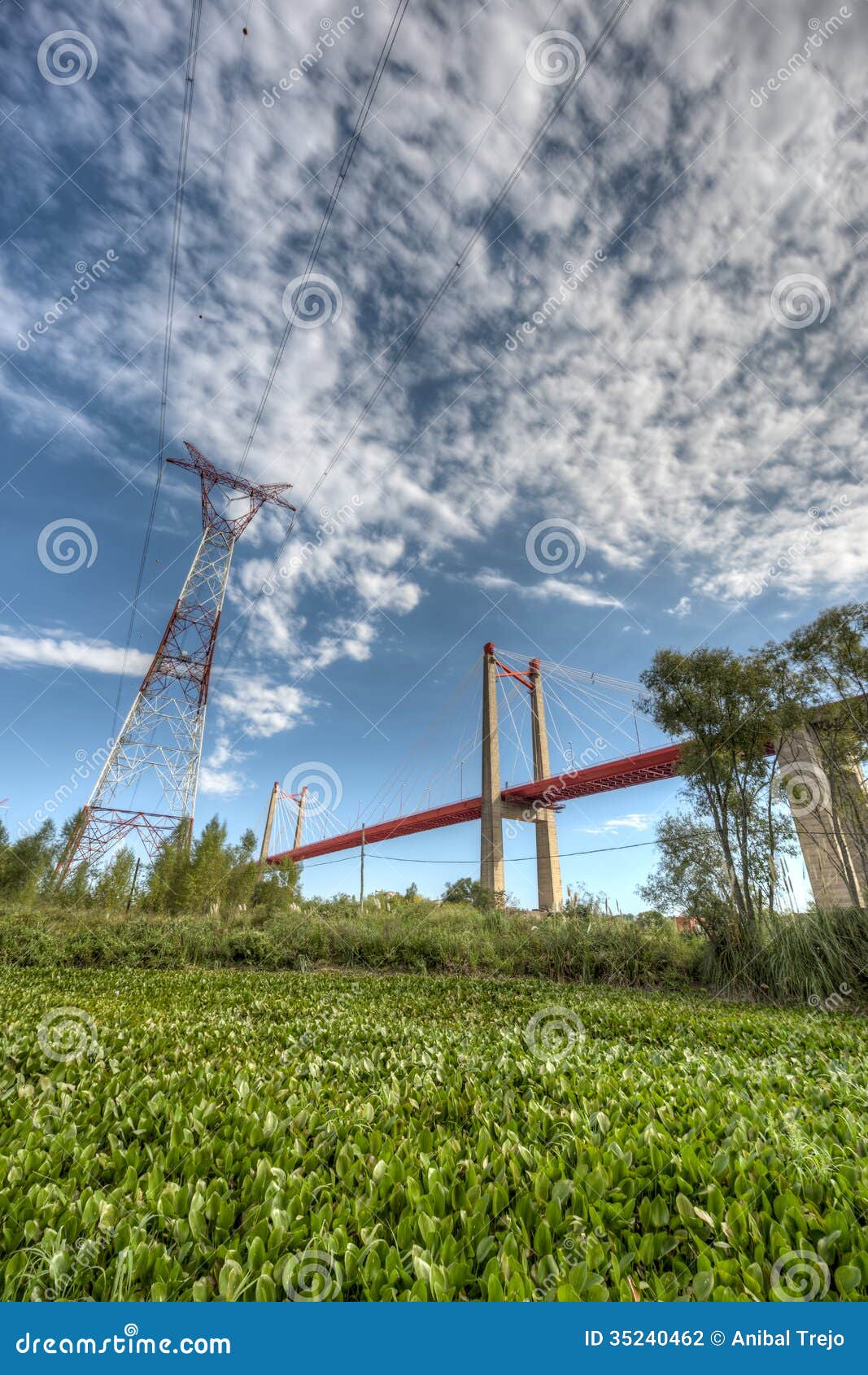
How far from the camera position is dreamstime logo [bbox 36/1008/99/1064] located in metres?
3.54

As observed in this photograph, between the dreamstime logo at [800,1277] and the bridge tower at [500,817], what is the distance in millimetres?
16153

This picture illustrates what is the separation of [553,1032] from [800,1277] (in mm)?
3219

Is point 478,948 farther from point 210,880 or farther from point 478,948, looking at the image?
point 210,880

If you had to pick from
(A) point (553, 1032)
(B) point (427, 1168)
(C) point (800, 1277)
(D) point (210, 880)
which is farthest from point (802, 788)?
(D) point (210, 880)

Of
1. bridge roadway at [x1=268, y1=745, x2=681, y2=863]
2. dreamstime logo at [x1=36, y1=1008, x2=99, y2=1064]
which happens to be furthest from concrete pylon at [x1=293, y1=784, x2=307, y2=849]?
dreamstime logo at [x1=36, y1=1008, x2=99, y2=1064]

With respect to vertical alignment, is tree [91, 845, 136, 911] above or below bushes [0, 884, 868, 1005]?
above

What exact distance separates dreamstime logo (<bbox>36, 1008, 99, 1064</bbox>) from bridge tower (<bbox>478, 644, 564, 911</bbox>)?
13.8m

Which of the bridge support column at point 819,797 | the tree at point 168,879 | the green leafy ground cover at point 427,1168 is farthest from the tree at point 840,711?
the tree at point 168,879

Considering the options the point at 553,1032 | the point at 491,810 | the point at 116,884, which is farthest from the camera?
the point at 491,810

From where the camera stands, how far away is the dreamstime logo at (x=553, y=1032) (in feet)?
11.8

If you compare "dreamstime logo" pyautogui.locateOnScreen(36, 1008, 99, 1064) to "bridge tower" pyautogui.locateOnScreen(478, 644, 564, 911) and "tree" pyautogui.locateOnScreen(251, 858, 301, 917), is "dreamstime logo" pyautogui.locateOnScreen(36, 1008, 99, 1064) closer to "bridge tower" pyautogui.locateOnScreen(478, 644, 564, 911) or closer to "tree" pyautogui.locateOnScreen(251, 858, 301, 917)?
"tree" pyautogui.locateOnScreen(251, 858, 301, 917)

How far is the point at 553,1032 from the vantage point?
4398 millimetres

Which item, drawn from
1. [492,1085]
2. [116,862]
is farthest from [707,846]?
[116,862]

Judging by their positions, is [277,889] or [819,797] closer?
[819,797]
